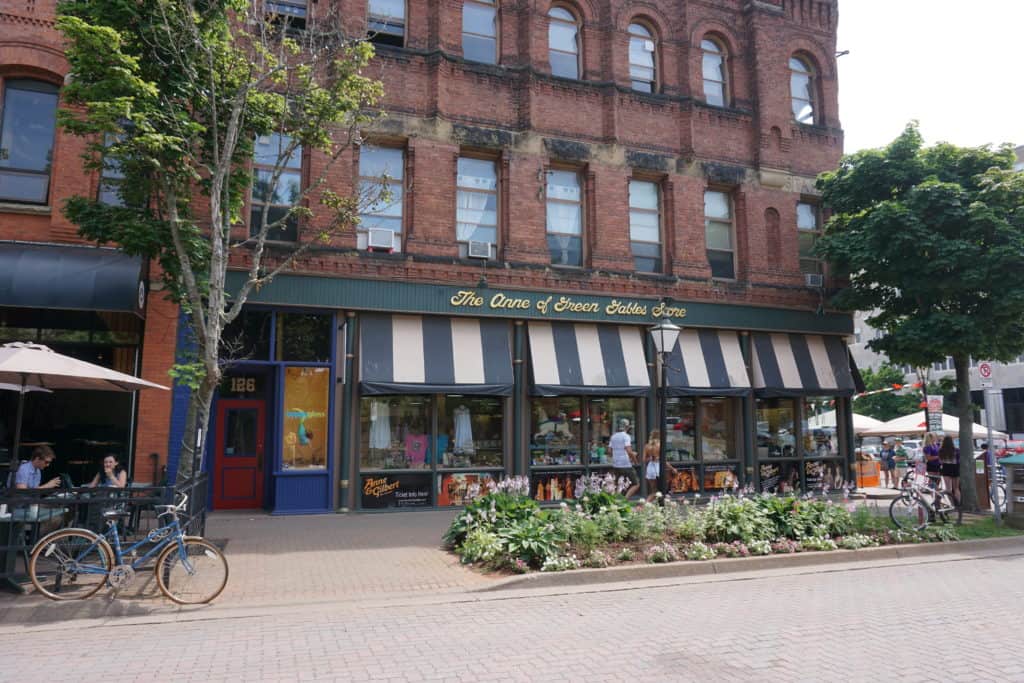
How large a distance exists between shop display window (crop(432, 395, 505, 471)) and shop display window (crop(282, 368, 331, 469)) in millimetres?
2362

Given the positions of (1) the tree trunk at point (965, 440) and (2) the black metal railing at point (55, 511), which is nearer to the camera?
(2) the black metal railing at point (55, 511)

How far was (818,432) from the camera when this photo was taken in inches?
740

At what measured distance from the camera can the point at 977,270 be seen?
547 inches

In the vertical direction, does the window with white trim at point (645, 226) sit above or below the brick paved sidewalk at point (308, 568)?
above

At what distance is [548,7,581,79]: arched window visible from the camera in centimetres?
1716

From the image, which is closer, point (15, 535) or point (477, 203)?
point (15, 535)

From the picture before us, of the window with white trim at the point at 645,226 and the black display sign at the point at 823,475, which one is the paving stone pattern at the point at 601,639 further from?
the window with white trim at the point at 645,226

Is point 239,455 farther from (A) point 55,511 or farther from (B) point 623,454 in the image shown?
(B) point 623,454

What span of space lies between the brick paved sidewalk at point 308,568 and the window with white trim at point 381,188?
5837 mm

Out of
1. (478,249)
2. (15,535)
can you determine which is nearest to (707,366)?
(478,249)

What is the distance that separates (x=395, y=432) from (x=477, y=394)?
6.20 feet

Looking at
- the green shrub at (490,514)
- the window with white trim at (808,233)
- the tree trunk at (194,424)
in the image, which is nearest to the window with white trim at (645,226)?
the window with white trim at (808,233)

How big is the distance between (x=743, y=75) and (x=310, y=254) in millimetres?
12558

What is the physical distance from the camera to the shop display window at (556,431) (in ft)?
51.5
